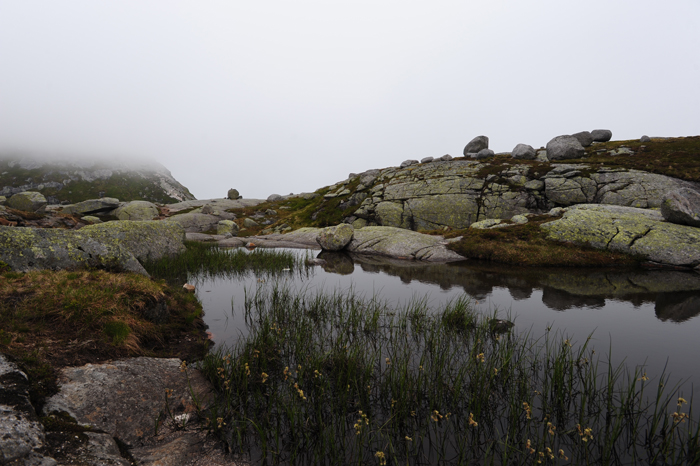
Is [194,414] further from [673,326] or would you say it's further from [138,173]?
[138,173]

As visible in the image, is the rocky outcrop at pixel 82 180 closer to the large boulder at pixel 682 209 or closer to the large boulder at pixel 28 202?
the large boulder at pixel 28 202

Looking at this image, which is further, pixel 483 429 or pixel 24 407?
pixel 483 429

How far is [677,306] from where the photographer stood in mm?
10930

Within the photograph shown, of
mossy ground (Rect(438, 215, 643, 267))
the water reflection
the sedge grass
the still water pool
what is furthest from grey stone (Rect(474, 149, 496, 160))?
the sedge grass

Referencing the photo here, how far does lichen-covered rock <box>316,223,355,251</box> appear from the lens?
2741cm

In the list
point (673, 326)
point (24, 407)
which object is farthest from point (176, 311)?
point (673, 326)

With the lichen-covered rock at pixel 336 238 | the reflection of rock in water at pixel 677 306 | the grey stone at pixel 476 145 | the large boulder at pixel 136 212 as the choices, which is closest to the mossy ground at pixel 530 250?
the reflection of rock in water at pixel 677 306

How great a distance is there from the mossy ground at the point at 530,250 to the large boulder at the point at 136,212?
61526 mm

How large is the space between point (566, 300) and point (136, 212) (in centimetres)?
7159

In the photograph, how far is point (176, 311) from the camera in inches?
366

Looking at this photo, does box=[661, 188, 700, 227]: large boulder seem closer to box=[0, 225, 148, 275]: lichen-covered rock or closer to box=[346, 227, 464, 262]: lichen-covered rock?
box=[346, 227, 464, 262]: lichen-covered rock

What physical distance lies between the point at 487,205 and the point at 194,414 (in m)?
36.1

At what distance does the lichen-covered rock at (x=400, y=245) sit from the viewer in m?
23.0

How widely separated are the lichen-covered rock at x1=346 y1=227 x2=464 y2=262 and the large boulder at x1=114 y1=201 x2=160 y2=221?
51.7 metres
